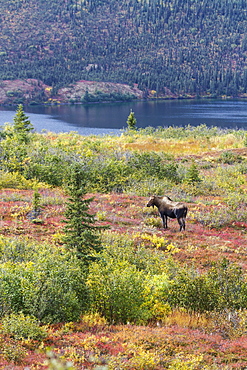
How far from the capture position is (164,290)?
848 centimetres

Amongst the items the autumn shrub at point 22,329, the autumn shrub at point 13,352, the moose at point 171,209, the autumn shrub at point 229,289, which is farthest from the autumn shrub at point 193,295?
the moose at point 171,209

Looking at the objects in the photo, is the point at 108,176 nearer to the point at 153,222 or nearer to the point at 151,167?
the point at 151,167

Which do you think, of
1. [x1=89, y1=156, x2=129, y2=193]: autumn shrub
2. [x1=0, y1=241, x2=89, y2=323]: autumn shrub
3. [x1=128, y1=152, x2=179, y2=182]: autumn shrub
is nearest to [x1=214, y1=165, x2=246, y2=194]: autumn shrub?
[x1=128, y1=152, x2=179, y2=182]: autumn shrub

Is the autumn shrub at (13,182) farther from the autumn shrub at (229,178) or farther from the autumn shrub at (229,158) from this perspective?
the autumn shrub at (229,158)

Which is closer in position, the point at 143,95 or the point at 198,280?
the point at 198,280

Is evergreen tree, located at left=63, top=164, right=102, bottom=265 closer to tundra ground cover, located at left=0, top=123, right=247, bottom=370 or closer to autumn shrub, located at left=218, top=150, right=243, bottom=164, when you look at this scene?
tundra ground cover, located at left=0, top=123, right=247, bottom=370

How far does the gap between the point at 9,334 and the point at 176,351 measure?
8.40ft

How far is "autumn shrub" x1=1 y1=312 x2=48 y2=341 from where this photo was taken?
19.2 feet

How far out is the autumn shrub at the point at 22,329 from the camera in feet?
19.2

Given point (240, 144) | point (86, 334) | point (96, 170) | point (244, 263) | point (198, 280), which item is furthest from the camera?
point (240, 144)

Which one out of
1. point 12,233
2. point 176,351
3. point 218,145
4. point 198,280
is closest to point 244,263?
point 198,280

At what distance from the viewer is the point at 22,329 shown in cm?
586

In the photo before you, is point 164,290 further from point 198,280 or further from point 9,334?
point 9,334

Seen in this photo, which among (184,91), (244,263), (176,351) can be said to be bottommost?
(244,263)
